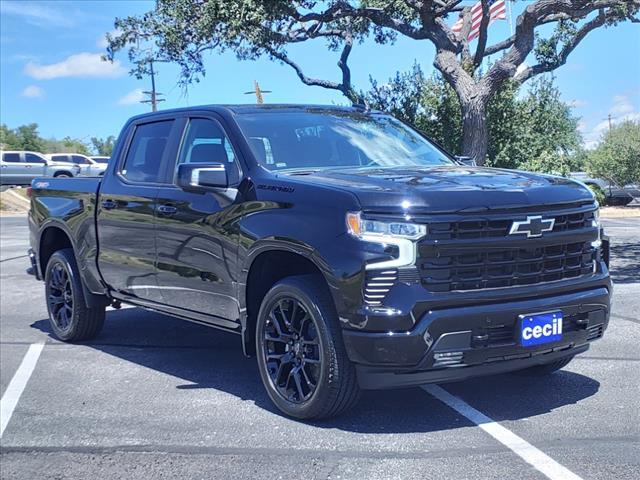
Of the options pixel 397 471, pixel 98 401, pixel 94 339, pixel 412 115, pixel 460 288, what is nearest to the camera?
pixel 397 471

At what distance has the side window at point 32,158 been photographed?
39.4 metres

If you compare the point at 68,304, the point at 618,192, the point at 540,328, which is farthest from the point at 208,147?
the point at 618,192

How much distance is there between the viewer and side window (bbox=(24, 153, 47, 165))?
39.4 meters

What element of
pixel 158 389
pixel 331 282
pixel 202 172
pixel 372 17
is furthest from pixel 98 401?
pixel 372 17

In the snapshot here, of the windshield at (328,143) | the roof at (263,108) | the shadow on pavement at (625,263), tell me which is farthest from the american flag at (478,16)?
the windshield at (328,143)

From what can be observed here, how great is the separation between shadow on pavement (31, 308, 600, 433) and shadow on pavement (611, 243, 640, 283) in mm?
5215

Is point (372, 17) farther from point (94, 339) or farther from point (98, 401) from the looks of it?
point (98, 401)

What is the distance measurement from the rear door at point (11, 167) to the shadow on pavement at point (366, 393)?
34.4 meters

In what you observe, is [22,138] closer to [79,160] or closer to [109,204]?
[79,160]

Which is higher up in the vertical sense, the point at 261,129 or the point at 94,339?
the point at 261,129

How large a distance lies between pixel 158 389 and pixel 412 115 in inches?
587

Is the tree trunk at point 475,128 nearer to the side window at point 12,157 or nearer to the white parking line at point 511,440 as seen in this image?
the white parking line at point 511,440

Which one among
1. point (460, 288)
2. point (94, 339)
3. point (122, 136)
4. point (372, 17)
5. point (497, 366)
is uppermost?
point (372, 17)

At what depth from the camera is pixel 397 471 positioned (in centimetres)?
389
